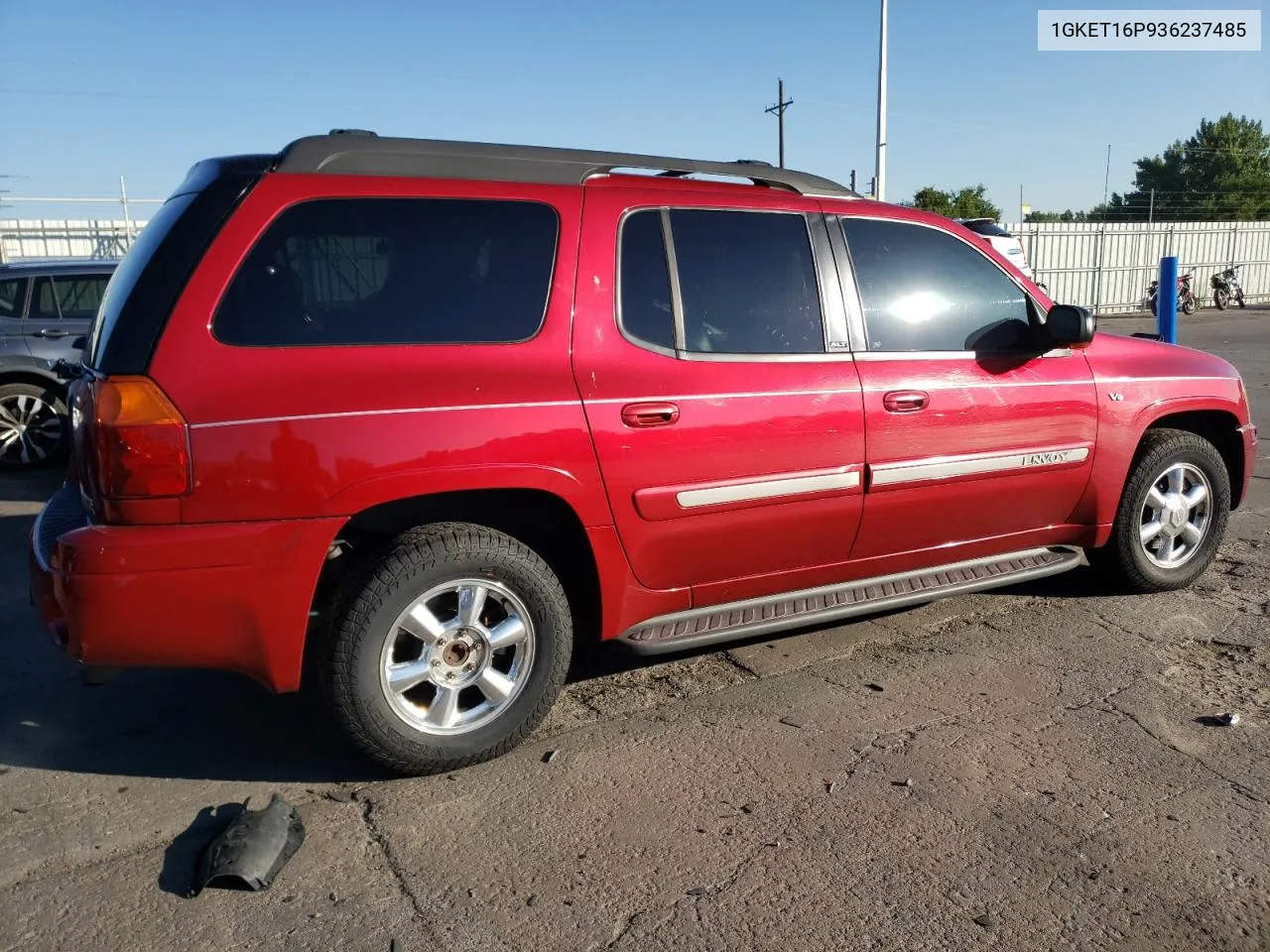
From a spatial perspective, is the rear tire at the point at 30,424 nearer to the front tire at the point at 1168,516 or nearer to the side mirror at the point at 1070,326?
the side mirror at the point at 1070,326

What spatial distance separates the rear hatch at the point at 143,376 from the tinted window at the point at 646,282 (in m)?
1.16

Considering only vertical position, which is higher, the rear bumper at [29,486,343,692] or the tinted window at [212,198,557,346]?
the tinted window at [212,198,557,346]

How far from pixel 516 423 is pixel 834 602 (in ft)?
4.81

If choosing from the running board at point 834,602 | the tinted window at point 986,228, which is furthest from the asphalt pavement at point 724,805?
the tinted window at point 986,228

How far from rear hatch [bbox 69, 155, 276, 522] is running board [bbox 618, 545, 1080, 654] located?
1.55 metres

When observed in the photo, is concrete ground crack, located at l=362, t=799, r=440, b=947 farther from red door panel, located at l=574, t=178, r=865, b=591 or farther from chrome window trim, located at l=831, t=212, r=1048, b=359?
chrome window trim, located at l=831, t=212, r=1048, b=359

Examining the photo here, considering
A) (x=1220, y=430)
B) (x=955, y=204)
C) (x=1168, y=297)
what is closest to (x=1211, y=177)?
(x=955, y=204)

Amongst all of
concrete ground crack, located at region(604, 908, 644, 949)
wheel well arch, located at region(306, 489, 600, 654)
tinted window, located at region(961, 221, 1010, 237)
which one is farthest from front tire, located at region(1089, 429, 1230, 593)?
tinted window, located at region(961, 221, 1010, 237)

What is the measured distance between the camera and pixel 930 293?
409 cm

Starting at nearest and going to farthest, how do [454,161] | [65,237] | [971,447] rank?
[454,161] < [971,447] < [65,237]

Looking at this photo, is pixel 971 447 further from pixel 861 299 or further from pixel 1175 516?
pixel 1175 516

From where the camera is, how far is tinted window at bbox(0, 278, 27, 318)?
8219 mm

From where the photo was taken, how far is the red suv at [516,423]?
110 inches

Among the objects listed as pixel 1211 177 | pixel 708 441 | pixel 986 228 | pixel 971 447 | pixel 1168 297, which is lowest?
pixel 971 447
